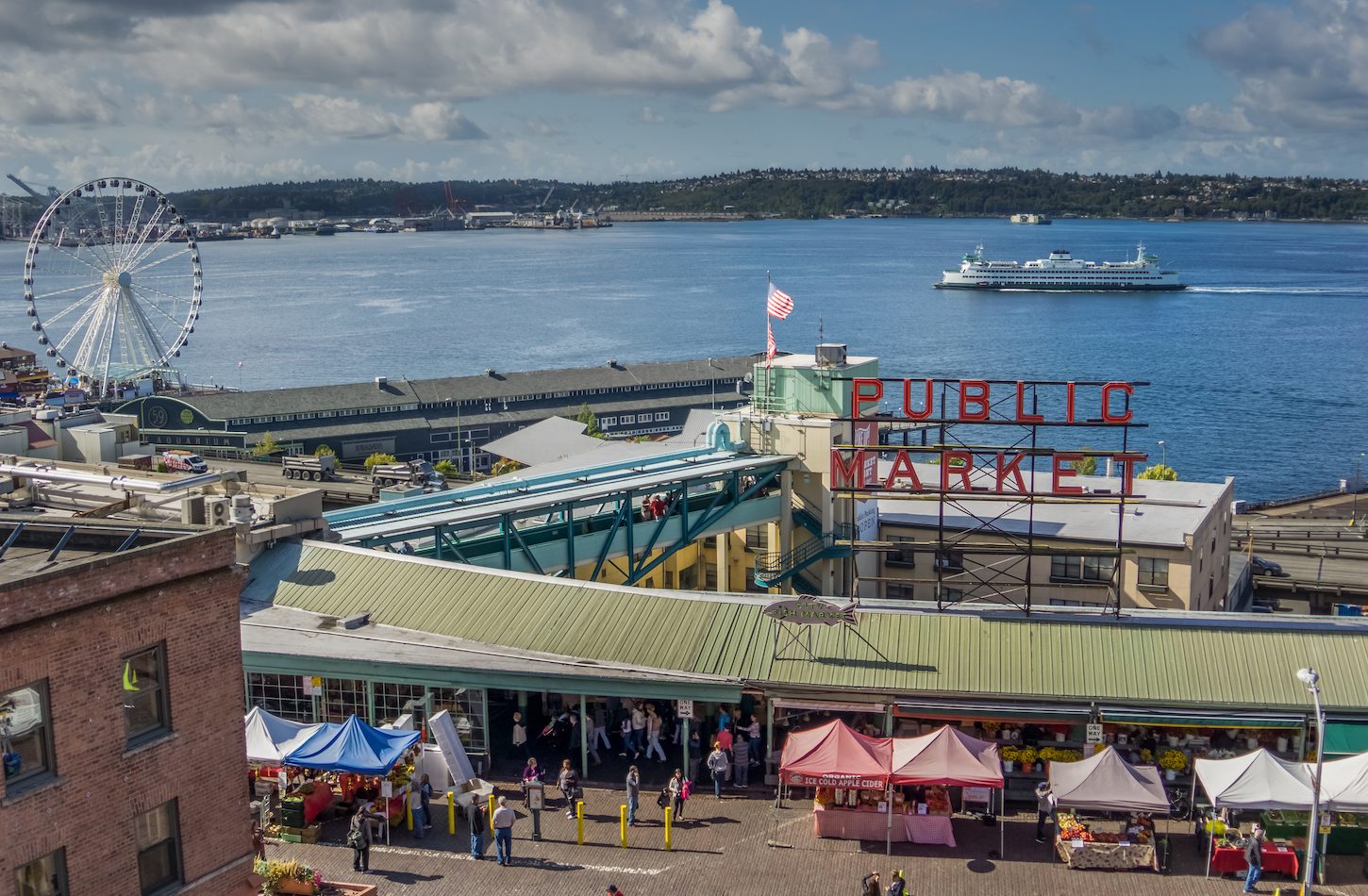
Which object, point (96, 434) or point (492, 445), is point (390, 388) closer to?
point (492, 445)

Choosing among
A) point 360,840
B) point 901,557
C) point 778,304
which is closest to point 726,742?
point 360,840

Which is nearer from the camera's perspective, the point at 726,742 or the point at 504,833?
the point at 504,833

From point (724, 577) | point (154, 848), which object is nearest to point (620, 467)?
point (724, 577)

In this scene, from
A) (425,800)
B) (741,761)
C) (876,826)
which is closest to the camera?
(876,826)

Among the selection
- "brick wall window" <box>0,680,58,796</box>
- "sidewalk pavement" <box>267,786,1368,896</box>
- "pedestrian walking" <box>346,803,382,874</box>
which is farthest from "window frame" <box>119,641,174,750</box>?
"sidewalk pavement" <box>267,786,1368,896</box>

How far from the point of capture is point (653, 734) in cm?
3177

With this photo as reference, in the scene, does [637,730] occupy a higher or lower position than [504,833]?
higher

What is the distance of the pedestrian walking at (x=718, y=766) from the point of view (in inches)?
1182

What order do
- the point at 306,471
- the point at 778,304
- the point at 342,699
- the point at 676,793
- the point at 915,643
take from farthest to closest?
the point at 306,471 < the point at 778,304 < the point at 342,699 < the point at 915,643 < the point at 676,793

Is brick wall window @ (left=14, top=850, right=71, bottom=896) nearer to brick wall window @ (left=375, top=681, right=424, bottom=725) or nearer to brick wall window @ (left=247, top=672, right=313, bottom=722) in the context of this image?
brick wall window @ (left=375, top=681, right=424, bottom=725)

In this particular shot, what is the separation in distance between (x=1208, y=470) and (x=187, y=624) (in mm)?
105190

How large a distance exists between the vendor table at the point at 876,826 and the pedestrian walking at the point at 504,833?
6386 mm

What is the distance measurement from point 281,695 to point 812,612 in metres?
13.0

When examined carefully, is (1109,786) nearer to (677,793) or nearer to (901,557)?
(677,793)
